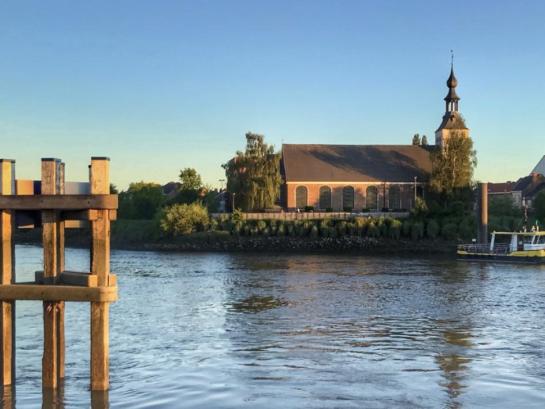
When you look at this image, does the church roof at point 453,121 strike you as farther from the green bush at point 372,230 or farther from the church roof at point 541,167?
the church roof at point 541,167

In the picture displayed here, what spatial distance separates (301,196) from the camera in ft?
328

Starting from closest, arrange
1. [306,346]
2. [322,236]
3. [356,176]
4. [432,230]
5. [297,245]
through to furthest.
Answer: [306,346] < [297,245] < [432,230] < [322,236] < [356,176]

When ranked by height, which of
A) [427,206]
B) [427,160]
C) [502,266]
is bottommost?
[502,266]

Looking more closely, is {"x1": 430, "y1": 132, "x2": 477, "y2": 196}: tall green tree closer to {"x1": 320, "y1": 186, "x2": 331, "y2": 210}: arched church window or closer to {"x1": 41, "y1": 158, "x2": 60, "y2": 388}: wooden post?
{"x1": 320, "y1": 186, "x2": 331, "y2": 210}: arched church window

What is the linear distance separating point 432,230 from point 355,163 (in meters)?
23.6

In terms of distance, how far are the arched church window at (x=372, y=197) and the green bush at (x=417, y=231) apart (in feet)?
54.0

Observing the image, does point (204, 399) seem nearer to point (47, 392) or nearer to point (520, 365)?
point (47, 392)

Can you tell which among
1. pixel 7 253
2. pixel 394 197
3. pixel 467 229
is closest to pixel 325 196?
pixel 394 197

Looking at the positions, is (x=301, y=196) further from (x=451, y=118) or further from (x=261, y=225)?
(x=451, y=118)

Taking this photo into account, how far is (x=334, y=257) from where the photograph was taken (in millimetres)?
68750

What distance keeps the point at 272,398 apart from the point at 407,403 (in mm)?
2971

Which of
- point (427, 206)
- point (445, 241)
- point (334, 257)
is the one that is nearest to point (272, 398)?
point (334, 257)

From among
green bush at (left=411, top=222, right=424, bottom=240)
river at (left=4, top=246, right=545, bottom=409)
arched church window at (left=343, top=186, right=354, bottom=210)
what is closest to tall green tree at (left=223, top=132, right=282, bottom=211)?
arched church window at (left=343, top=186, right=354, bottom=210)

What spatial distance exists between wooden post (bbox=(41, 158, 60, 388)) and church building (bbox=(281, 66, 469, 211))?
8486 centimetres
